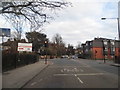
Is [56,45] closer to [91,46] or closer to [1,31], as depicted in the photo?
[91,46]

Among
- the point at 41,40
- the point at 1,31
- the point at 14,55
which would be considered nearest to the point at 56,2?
the point at 1,31

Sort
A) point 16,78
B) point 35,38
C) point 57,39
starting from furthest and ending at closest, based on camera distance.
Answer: point 57,39, point 35,38, point 16,78

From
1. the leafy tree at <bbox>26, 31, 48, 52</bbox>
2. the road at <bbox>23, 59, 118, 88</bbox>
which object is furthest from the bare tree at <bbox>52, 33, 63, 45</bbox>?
the road at <bbox>23, 59, 118, 88</bbox>

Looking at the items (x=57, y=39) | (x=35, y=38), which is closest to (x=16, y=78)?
(x=35, y=38)

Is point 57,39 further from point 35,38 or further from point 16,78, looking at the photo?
point 16,78

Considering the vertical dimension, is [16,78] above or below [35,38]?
below

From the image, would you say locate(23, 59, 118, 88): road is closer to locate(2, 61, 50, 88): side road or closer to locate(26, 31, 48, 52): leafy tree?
locate(2, 61, 50, 88): side road

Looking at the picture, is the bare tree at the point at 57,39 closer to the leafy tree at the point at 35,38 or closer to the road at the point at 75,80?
the leafy tree at the point at 35,38

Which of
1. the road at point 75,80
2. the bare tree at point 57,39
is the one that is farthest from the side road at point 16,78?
the bare tree at point 57,39

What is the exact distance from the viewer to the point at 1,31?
1593 centimetres

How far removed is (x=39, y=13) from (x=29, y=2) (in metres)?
Answer: 1.36

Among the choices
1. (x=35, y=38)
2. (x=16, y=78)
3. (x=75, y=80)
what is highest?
(x=35, y=38)

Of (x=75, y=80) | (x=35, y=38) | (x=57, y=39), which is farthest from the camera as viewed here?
(x=57, y=39)

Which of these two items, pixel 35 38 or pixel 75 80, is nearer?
pixel 75 80
